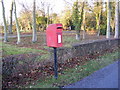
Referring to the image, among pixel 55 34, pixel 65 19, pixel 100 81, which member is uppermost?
pixel 65 19

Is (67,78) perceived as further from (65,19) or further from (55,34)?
(65,19)

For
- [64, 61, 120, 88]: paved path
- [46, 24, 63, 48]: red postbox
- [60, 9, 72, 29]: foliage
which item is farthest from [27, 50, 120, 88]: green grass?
[60, 9, 72, 29]: foliage

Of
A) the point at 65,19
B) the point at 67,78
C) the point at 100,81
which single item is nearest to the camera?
the point at 100,81

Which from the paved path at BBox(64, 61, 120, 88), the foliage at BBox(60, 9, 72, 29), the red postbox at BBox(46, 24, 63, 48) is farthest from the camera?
the foliage at BBox(60, 9, 72, 29)

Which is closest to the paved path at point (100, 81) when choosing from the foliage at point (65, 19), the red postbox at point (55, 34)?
the red postbox at point (55, 34)

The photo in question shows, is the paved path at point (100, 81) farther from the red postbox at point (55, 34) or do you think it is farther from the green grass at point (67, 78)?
the red postbox at point (55, 34)

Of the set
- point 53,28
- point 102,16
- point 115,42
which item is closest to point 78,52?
point 53,28

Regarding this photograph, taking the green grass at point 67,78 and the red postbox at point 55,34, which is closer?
the green grass at point 67,78

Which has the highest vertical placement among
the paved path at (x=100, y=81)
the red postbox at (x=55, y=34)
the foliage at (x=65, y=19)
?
the foliage at (x=65, y=19)

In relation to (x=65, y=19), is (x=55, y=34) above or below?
below

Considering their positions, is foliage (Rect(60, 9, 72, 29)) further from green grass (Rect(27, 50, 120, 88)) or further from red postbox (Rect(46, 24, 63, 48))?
red postbox (Rect(46, 24, 63, 48))

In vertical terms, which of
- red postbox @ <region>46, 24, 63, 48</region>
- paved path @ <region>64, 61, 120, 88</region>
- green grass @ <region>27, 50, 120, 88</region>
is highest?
red postbox @ <region>46, 24, 63, 48</region>

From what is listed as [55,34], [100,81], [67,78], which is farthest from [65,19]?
[100,81]

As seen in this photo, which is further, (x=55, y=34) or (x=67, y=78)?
(x=67, y=78)
